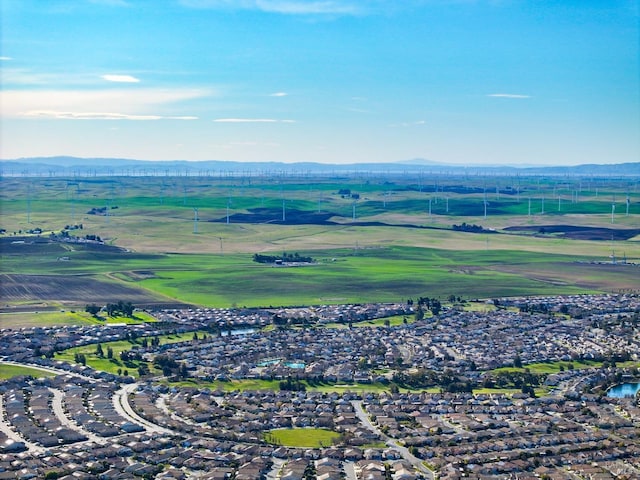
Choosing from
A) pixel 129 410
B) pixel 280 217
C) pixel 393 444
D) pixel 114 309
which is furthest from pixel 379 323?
pixel 280 217

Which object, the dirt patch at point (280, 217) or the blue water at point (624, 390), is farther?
the dirt patch at point (280, 217)

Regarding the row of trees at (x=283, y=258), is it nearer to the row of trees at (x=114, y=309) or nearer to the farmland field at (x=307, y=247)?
the farmland field at (x=307, y=247)

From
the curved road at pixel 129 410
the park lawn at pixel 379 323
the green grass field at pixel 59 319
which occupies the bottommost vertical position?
the curved road at pixel 129 410

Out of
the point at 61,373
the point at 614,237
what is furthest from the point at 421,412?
the point at 614,237

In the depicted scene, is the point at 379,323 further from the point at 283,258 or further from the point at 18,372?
the point at 283,258

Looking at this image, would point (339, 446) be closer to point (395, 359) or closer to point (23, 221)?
point (395, 359)

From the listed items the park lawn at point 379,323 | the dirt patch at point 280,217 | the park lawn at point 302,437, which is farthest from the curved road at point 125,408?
the dirt patch at point 280,217
